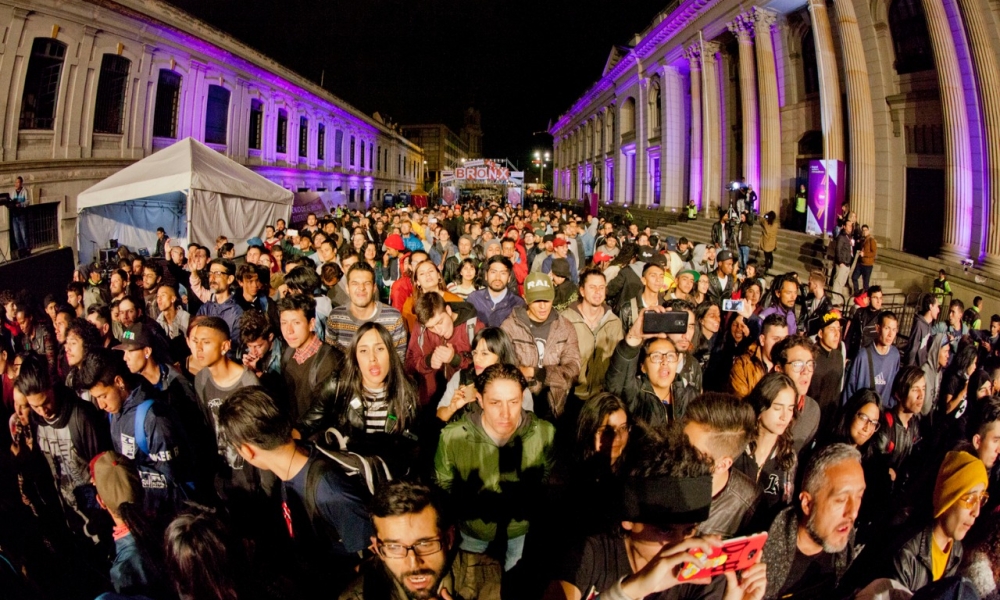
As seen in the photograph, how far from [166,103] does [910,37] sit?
28.8 metres

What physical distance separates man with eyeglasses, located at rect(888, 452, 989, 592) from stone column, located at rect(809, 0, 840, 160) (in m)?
18.6

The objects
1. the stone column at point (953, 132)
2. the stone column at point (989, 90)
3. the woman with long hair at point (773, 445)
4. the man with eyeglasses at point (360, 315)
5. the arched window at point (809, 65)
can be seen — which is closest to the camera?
the woman with long hair at point (773, 445)

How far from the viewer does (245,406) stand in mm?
2332

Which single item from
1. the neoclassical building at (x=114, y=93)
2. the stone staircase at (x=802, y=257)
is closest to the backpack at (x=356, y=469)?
the stone staircase at (x=802, y=257)

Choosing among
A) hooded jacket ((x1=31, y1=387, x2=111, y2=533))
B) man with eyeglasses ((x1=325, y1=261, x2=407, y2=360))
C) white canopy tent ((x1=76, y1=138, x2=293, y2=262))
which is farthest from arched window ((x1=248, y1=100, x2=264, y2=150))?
hooded jacket ((x1=31, y1=387, x2=111, y2=533))

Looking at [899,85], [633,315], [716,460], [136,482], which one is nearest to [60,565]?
[136,482]

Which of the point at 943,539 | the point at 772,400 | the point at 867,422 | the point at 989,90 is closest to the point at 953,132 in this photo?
the point at 989,90

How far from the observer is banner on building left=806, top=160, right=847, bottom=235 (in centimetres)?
1573

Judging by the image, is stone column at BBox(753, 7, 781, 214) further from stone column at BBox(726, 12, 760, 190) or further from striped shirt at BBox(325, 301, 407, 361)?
striped shirt at BBox(325, 301, 407, 361)

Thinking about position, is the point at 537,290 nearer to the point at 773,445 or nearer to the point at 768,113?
the point at 773,445

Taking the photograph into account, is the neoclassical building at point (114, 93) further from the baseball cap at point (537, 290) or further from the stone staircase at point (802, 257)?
the stone staircase at point (802, 257)

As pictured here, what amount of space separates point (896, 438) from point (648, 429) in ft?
7.82

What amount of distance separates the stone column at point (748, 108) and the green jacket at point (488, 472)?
22917mm

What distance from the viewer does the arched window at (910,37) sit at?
14.7 meters
